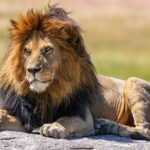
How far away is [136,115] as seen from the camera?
8.90 m

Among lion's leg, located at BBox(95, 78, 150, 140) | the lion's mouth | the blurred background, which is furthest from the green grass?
the lion's mouth

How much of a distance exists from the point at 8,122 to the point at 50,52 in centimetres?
69

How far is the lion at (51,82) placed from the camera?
812 centimetres

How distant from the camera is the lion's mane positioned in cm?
823

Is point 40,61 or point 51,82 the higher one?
point 40,61

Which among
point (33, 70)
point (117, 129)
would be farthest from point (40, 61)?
point (117, 129)

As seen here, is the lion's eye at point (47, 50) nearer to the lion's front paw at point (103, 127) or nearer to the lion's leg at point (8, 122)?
the lion's leg at point (8, 122)

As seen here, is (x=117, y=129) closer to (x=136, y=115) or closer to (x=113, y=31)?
(x=136, y=115)

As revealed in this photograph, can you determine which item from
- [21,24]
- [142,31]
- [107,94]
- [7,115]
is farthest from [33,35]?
[142,31]

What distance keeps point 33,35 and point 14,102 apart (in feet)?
1.98

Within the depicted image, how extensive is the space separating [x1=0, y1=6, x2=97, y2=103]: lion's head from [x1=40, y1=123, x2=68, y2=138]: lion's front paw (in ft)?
1.04

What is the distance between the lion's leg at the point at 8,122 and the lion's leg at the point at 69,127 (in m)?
0.35

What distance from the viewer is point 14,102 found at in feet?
27.4

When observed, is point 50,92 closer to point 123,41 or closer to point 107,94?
point 107,94
